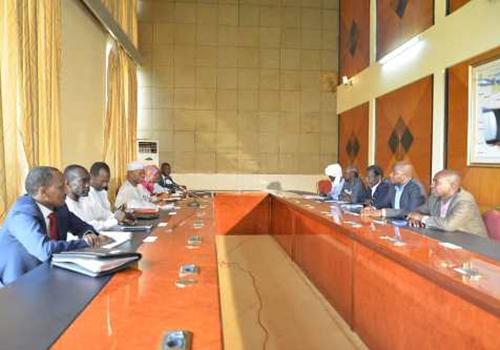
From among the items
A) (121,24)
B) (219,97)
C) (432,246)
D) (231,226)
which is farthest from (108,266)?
(219,97)

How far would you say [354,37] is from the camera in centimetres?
784

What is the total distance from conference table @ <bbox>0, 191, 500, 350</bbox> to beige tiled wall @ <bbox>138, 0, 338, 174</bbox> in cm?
522

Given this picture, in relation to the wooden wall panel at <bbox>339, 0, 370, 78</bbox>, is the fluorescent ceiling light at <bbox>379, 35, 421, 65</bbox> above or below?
below

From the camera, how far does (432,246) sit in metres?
2.25

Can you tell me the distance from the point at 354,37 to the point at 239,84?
245 cm

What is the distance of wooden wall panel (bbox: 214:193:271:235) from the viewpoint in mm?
6547

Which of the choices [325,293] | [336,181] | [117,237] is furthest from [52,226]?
[336,181]

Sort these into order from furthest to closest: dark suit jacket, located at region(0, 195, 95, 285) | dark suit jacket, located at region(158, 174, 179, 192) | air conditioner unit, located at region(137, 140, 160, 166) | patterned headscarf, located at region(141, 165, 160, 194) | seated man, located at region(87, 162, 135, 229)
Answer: air conditioner unit, located at region(137, 140, 160, 166) < dark suit jacket, located at region(158, 174, 179, 192) < patterned headscarf, located at region(141, 165, 160, 194) < seated man, located at region(87, 162, 135, 229) < dark suit jacket, located at region(0, 195, 95, 285)

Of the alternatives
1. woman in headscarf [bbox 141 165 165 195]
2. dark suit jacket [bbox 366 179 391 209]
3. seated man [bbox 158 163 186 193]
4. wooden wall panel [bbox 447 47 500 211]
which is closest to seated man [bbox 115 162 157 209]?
woman in headscarf [bbox 141 165 165 195]

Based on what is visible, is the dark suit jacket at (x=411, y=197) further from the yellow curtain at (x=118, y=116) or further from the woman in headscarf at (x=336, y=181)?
the yellow curtain at (x=118, y=116)

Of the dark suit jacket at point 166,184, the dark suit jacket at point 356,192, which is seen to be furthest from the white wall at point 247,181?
the dark suit jacket at point 356,192

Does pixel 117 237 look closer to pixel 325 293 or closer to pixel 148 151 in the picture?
pixel 325 293

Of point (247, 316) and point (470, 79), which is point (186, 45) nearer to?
point (470, 79)

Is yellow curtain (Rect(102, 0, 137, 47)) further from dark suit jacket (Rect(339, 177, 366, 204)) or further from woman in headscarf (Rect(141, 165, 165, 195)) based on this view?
dark suit jacket (Rect(339, 177, 366, 204))
